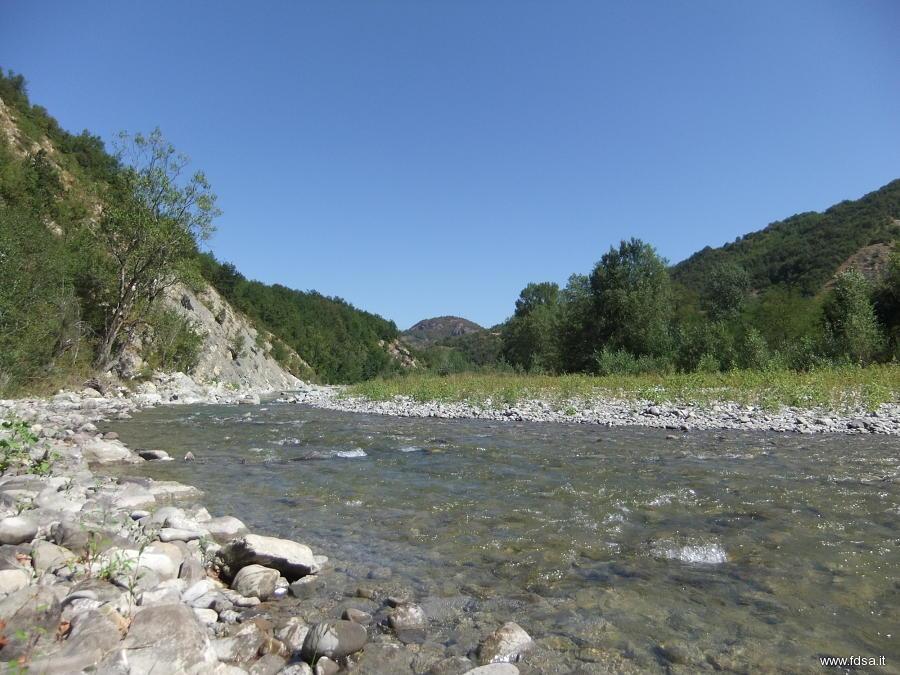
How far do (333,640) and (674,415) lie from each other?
1208cm

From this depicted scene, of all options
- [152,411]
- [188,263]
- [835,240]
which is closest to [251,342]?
[188,263]

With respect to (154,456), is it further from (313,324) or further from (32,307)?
(313,324)

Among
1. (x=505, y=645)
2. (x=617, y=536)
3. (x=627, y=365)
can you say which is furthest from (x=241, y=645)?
(x=627, y=365)

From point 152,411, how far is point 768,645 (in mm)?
19888


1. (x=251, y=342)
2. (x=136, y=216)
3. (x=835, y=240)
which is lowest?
(x=251, y=342)

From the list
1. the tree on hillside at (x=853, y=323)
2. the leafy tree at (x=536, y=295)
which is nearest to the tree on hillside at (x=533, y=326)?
the leafy tree at (x=536, y=295)

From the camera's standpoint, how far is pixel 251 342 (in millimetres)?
55188

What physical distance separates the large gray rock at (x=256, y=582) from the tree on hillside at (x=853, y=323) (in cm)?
2569

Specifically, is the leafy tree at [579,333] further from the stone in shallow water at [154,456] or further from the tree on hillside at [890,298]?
the stone in shallow water at [154,456]

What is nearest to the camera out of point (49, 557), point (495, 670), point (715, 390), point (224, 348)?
point (495, 670)

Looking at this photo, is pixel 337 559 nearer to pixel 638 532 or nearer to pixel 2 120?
pixel 638 532

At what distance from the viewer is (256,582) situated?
3.49m

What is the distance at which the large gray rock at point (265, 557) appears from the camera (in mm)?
3695

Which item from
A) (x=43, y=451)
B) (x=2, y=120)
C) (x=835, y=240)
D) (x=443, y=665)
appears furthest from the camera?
(x=835, y=240)
